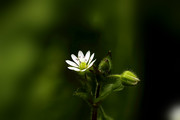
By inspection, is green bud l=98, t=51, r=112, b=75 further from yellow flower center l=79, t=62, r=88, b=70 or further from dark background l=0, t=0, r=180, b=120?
dark background l=0, t=0, r=180, b=120

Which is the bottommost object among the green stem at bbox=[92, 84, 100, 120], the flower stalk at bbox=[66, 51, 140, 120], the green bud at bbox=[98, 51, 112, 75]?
the green stem at bbox=[92, 84, 100, 120]

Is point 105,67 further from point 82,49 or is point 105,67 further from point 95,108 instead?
point 82,49

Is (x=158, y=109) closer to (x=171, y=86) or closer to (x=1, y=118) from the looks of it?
(x=171, y=86)

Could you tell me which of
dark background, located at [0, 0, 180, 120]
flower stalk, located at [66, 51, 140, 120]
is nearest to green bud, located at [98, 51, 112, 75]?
flower stalk, located at [66, 51, 140, 120]

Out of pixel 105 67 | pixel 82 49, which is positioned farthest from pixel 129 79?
pixel 82 49

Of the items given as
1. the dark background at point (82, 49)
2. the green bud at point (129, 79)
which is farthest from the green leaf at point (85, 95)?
the dark background at point (82, 49)

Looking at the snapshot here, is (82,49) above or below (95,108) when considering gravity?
above

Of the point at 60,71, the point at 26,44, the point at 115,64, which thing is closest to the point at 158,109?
the point at 115,64
